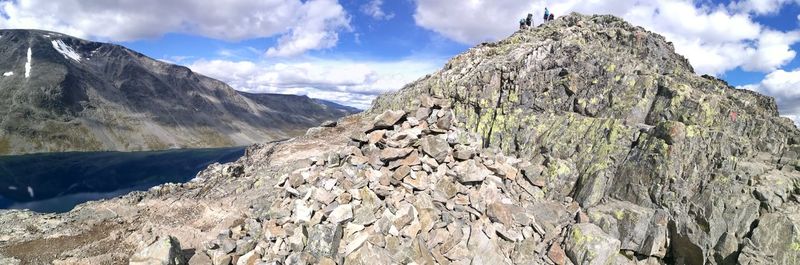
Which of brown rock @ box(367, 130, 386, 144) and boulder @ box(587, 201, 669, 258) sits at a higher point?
brown rock @ box(367, 130, 386, 144)

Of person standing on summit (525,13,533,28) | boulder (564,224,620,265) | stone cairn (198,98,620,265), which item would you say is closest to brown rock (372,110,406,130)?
stone cairn (198,98,620,265)

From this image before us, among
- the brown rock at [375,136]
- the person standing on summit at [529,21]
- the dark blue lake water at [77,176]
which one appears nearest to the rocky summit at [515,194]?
the brown rock at [375,136]

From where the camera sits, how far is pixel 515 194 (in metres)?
29.5

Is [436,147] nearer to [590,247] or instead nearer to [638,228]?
[590,247]

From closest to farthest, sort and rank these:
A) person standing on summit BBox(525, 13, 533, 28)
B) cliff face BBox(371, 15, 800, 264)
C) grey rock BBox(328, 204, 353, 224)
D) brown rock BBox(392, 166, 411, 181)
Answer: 1. grey rock BBox(328, 204, 353, 224)
2. cliff face BBox(371, 15, 800, 264)
3. brown rock BBox(392, 166, 411, 181)
4. person standing on summit BBox(525, 13, 533, 28)

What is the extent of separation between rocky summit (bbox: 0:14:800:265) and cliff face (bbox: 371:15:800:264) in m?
0.10

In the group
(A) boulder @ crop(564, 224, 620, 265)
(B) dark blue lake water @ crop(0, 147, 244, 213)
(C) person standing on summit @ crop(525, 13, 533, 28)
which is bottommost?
(B) dark blue lake water @ crop(0, 147, 244, 213)

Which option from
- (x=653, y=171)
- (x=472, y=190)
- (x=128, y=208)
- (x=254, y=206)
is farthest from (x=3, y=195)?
(x=653, y=171)

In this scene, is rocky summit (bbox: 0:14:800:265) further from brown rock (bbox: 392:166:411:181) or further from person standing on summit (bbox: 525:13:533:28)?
person standing on summit (bbox: 525:13:533:28)

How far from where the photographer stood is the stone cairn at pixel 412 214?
23734 millimetres

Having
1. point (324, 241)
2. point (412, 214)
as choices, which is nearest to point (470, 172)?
point (412, 214)

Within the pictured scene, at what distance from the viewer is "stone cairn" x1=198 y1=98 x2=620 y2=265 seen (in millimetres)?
23734

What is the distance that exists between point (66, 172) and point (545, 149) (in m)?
162

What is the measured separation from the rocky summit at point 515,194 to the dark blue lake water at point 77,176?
3230 inches
